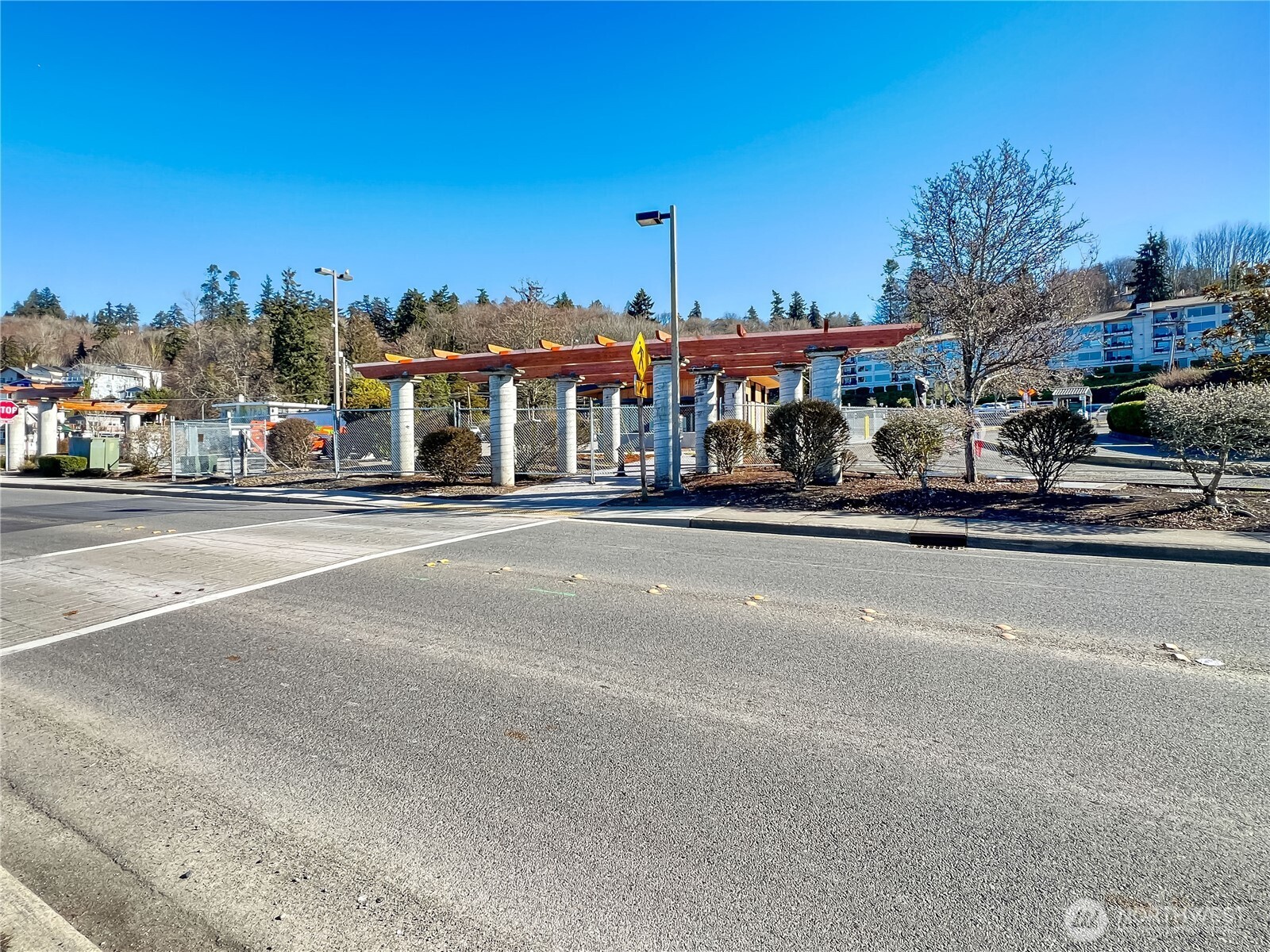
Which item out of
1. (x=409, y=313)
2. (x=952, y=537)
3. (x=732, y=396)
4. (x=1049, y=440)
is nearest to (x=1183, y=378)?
(x=732, y=396)

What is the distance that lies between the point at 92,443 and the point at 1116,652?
32.4m

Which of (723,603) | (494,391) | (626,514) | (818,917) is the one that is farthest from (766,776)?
(494,391)

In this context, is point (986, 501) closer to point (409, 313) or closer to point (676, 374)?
point (676, 374)

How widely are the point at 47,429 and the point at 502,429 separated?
26.3 metres

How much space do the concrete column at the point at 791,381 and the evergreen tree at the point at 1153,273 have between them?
80.1m

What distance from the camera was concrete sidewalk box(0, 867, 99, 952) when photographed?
2188 mm

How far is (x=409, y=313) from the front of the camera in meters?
74.1

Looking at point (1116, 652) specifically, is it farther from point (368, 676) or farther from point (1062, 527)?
point (1062, 527)

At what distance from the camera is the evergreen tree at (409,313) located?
7212 centimetres

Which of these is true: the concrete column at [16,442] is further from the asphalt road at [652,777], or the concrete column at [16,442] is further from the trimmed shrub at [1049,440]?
the trimmed shrub at [1049,440]

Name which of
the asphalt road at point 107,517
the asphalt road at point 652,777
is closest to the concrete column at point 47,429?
the asphalt road at point 107,517

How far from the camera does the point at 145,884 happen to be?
8.20 ft

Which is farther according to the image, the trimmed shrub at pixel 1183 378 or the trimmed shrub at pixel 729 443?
the trimmed shrub at pixel 1183 378

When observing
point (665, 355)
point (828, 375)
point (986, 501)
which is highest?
point (665, 355)
